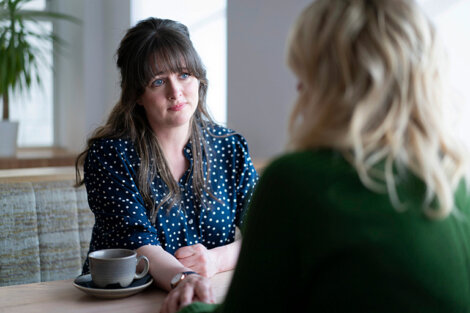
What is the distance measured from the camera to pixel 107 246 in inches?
53.9

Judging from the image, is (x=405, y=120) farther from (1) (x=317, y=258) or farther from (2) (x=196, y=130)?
(2) (x=196, y=130)

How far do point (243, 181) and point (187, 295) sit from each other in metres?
0.64

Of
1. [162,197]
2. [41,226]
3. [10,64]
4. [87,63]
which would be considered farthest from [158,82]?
[87,63]

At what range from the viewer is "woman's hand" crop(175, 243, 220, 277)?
124 cm

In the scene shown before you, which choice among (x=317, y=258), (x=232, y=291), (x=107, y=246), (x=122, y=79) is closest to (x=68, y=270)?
(x=107, y=246)

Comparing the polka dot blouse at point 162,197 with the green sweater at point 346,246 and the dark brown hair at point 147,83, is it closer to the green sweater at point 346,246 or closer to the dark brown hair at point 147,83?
the dark brown hair at point 147,83

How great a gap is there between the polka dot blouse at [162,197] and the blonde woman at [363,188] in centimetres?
69

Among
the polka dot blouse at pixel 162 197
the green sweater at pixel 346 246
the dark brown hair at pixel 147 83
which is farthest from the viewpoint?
the dark brown hair at pixel 147 83

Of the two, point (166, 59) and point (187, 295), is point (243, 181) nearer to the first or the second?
point (166, 59)

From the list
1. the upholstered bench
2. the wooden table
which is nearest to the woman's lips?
the wooden table

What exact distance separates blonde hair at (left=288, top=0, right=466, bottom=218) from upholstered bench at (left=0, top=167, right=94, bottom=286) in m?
1.38

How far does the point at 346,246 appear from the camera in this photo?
591 millimetres

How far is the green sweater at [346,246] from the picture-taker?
1.94 ft

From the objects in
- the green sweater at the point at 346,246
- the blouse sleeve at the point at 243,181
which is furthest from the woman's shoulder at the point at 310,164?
the blouse sleeve at the point at 243,181
